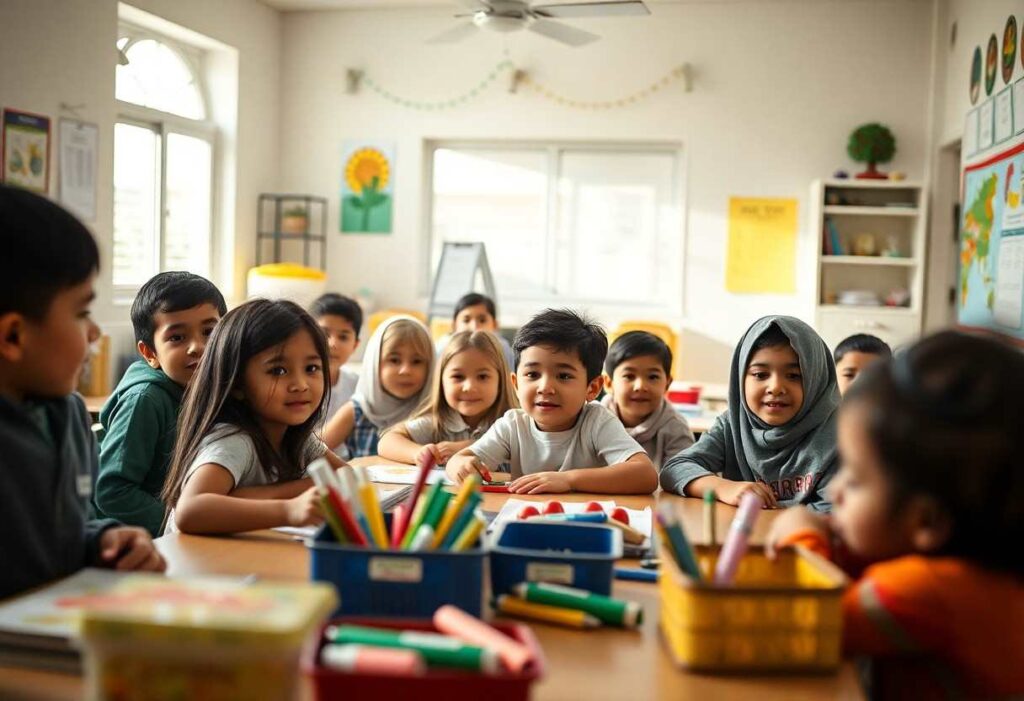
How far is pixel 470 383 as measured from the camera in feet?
8.92

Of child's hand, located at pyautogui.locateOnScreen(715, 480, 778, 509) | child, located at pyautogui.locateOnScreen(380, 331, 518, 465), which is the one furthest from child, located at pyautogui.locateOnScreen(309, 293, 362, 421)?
child's hand, located at pyautogui.locateOnScreen(715, 480, 778, 509)

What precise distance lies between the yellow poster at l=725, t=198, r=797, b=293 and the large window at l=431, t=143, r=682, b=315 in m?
0.35

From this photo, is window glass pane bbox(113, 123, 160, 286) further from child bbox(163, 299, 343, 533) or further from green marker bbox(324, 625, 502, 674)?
green marker bbox(324, 625, 502, 674)

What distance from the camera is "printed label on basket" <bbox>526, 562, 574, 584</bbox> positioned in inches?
45.4

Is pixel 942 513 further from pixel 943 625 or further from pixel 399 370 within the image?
pixel 399 370

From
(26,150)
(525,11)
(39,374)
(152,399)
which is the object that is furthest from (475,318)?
(39,374)

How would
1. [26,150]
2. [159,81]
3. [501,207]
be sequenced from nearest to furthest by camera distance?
[26,150], [159,81], [501,207]

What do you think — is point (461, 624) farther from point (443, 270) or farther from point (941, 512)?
point (443, 270)

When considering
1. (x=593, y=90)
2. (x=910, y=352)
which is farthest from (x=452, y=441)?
(x=593, y=90)

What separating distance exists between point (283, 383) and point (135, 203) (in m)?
4.50

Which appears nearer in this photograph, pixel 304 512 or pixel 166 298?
pixel 304 512

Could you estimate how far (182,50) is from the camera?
616 cm

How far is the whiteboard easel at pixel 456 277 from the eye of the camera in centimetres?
616

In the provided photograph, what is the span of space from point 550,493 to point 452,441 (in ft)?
2.43
